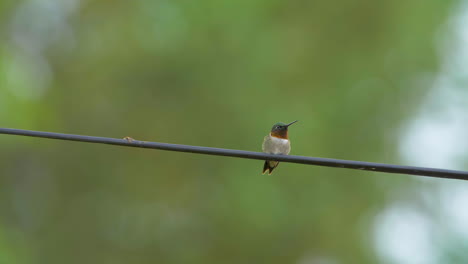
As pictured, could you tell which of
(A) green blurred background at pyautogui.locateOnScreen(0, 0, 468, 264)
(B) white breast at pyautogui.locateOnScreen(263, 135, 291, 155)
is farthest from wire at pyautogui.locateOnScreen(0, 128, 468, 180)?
(A) green blurred background at pyautogui.locateOnScreen(0, 0, 468, 264)

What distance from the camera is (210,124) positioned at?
10492 mm

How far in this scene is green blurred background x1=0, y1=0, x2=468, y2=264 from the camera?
10500 mm

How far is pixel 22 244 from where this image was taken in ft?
33.7

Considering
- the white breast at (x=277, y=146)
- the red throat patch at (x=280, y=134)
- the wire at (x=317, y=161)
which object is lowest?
the wire at (x=317, y=161)

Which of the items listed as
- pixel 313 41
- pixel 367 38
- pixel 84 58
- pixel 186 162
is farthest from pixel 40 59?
pixel 367 38

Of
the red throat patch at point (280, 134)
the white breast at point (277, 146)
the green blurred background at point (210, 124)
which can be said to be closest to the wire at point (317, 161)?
the white breast at point (277, 146)

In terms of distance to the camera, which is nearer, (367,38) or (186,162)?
(186,162)

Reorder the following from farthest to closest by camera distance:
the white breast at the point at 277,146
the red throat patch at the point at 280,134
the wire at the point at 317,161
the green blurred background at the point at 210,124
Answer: the green blurred background at the point at 210,124 → the red throat patch at the point at 280,134 → the white breast at the point at 277,146 → the wire at the point at 317,161

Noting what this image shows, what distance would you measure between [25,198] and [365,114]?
580 cm

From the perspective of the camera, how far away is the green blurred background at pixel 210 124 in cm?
1050

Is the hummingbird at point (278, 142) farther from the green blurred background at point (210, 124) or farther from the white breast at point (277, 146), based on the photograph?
the green blurred background at point (210, 124)

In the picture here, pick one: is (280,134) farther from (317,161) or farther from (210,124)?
(210,124)

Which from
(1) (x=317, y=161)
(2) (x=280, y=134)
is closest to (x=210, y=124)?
(2) (x=280, y=134)

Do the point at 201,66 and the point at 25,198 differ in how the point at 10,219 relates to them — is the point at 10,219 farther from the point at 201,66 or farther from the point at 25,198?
the point at 201,66
